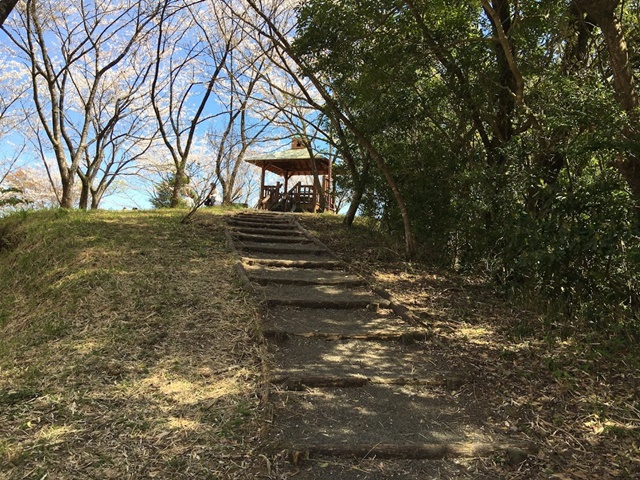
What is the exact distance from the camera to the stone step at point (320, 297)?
14.1 ft

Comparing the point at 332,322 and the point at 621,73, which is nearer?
the point at 621,73

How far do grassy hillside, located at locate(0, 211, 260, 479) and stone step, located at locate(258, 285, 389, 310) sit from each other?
1.24 feet

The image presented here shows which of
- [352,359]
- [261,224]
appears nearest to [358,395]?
[352,359]

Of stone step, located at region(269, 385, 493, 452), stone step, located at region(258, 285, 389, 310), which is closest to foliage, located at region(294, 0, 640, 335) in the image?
stone step, located at region(258, 285, 389, 310)

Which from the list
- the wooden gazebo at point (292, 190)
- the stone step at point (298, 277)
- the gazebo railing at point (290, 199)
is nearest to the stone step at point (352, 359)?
the stone step at point (298, 277)

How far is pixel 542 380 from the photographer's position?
3.02m

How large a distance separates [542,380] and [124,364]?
3.04 m

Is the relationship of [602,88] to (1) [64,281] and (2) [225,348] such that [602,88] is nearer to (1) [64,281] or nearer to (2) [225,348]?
(2) [225,348]

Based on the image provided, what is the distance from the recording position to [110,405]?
2.51 metres

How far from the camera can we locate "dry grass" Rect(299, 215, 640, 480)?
7.39 feet

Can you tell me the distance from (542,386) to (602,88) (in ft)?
8.73

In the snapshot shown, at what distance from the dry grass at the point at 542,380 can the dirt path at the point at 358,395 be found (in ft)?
0.41

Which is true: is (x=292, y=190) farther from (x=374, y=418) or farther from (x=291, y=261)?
(x=374, y=418)

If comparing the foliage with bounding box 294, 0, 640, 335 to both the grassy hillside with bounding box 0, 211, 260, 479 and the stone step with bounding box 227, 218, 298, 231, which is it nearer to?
the stone step with bounding box 227, 218, 298, 231
